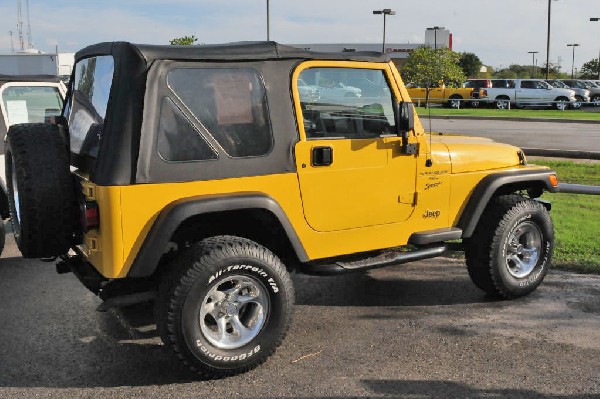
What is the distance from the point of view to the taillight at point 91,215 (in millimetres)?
3590

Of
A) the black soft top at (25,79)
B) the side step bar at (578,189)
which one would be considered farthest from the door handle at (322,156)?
the side step bar at (578,189)

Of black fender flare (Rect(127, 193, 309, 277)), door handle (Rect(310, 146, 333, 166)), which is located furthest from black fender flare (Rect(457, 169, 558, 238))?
black fender flare (Rect(127, 193, 309, 277))

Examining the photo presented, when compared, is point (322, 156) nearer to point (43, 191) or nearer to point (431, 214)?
point (431, 214)

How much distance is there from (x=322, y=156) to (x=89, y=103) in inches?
64.1

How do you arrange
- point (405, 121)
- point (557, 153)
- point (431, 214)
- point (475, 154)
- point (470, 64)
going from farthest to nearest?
1. point (470, 64)
2. point (557, 153)
3. point (475, 154)
4. point (431, 214)
5. point (405, 121)

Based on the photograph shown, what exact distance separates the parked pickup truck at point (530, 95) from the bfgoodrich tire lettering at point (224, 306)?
31343mm

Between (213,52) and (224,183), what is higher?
(213,52)

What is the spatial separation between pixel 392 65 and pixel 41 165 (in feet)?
8.44

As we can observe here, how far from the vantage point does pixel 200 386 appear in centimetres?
375

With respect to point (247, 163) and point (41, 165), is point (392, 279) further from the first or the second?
point (41, 165)

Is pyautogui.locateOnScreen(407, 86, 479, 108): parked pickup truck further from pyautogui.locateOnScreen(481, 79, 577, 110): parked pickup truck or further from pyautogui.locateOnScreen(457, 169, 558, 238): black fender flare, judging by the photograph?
pyautogui.locateOnScreen(457, 169, 558, 238): black fender flare

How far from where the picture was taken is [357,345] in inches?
169

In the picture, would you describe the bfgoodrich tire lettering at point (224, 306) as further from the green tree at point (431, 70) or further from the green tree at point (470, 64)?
the green tree at point (470, 64)

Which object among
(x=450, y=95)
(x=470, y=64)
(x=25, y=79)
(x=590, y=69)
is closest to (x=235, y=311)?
(x=25, y=79)
